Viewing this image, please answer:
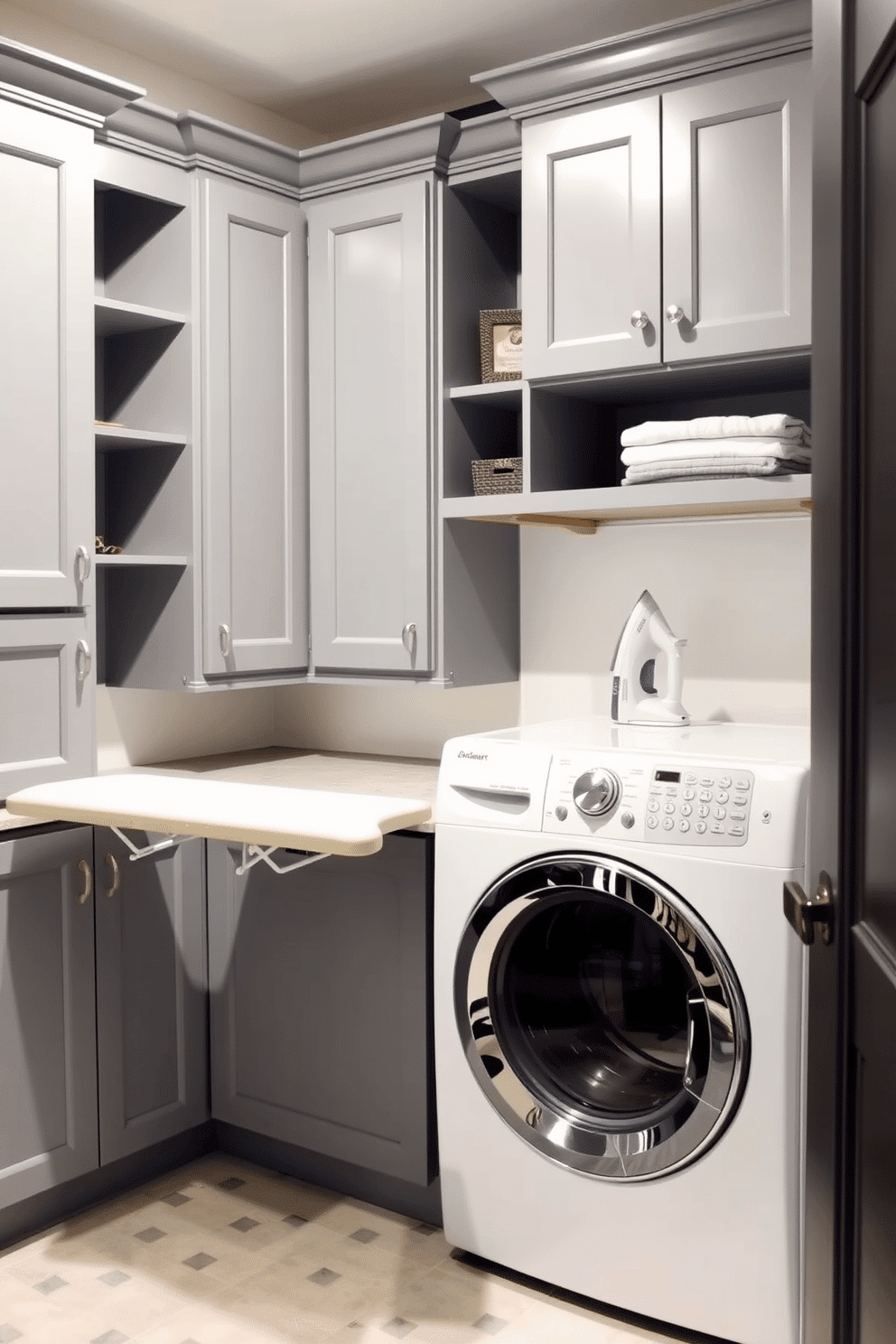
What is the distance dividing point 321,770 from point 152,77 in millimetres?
1789

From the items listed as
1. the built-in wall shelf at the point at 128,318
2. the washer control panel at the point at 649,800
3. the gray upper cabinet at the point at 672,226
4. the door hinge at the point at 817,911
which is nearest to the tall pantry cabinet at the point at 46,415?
the built-in wall shelf at the point at 128,318

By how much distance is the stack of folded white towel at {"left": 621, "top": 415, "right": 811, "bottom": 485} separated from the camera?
2.20 meters

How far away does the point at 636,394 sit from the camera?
2693 mm

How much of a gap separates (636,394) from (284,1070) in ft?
5.58

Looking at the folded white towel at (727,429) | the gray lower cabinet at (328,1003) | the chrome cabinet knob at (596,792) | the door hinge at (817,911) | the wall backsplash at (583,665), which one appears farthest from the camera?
the wall backsplash at (583,665)

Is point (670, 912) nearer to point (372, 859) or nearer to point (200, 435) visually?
point (372, 859)

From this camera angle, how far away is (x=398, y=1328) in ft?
6.99

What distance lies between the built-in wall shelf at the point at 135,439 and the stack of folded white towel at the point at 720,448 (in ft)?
3.51

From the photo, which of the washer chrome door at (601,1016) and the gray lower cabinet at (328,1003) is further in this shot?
the gray lower cabinet at (328,1003)

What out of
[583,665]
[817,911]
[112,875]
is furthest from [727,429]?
[112,875]

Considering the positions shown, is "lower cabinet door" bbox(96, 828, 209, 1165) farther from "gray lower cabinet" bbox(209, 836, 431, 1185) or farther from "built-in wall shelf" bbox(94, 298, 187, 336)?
"built-in wall shelf" bbox(94, 298, 187, 336)

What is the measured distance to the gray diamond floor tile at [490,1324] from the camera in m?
2.12

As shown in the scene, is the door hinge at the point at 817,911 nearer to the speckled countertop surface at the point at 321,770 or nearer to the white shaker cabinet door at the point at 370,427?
the speckled countertop surface at the point at 321,770

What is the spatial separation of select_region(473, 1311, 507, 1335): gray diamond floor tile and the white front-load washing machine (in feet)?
0.35
